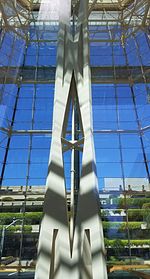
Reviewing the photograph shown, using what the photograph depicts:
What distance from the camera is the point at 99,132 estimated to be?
10641 mm

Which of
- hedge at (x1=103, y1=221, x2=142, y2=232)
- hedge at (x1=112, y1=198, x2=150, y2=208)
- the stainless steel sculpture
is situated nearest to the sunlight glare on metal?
the stainless steel sculpture

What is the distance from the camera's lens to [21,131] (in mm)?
10484

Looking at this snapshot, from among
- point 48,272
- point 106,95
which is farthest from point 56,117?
point 106,95

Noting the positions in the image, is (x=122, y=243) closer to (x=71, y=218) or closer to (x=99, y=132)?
(x=99, y=132)

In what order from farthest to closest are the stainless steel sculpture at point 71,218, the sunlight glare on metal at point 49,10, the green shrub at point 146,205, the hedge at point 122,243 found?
the sunlight glare on metal at point 49,10, the green shrub at point 146,205, the hedge at point 122,243, the stainless steel sculpture at point 71,218

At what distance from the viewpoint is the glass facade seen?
882 centimetres

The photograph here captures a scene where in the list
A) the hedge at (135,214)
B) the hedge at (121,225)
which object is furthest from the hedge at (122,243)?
the hedge at (135,214)

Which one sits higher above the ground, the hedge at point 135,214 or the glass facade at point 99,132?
the glass facade at point 99,132

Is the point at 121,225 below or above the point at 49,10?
below

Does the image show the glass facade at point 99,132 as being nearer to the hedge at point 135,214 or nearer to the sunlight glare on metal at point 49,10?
the hedge at point 135,214

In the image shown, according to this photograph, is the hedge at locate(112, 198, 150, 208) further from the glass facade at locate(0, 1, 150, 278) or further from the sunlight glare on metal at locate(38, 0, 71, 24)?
the sunlight glare on metal at locate(38, 0, 71, 24)

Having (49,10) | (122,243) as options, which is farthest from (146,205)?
(49,10)

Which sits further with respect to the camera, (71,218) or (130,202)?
(130,202)

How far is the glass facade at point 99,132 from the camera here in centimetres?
882
